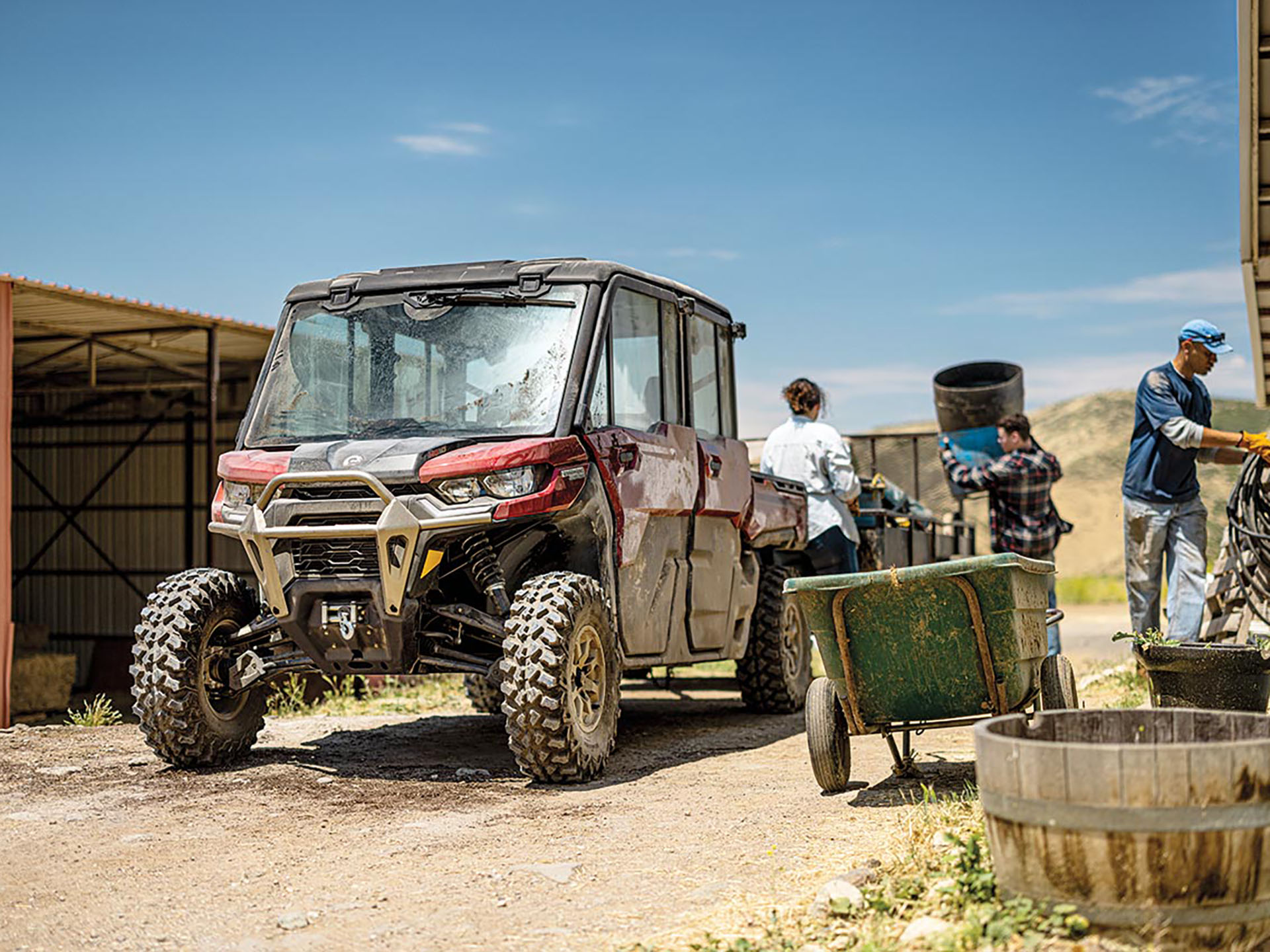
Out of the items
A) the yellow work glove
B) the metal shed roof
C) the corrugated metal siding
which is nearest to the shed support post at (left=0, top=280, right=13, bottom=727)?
the metal shed roof

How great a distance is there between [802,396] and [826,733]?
4.57 metres

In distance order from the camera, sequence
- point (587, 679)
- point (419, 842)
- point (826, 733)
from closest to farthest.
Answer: point (419, 842), point (826, 733), point (587, 679)

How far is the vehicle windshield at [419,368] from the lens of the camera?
7.49 meters

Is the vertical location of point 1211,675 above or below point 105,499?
below

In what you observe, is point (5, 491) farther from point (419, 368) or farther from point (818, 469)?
point (818, 469)

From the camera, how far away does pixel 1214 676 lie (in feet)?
21.7

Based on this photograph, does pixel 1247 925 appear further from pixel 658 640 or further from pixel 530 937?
pixel 658 640

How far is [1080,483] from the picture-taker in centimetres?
6206

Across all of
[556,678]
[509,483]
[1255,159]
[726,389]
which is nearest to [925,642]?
[556,678]

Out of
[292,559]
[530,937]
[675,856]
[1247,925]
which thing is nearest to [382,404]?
[292,559]

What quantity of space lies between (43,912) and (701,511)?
468 cm

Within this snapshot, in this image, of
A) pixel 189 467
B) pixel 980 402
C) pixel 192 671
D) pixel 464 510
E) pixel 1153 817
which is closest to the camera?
pixel 1153 817

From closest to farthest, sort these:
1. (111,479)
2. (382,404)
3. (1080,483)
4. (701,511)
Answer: (382,404) → (701,511) → (111,479) → (1080,483)

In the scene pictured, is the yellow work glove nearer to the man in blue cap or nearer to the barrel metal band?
the man in blue cap
